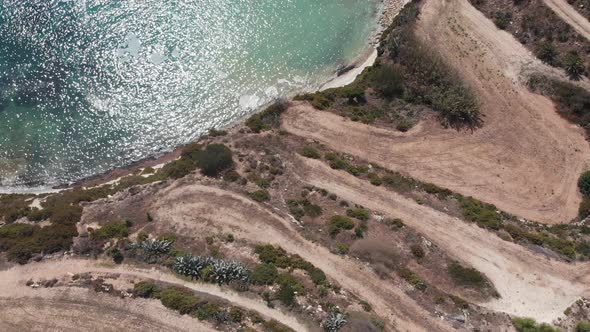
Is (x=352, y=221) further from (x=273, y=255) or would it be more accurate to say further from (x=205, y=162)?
(x=205, y=162)

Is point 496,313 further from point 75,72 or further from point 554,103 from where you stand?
point 75,72

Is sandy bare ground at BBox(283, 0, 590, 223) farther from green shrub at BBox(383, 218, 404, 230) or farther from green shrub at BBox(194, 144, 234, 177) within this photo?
green shrub at BBox(194, 144, 234, 177)

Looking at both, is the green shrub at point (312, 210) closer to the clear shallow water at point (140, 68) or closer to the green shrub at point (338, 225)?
the green shrub at point (338, 225)

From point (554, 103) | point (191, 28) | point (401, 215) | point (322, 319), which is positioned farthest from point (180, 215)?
point (554, 103)

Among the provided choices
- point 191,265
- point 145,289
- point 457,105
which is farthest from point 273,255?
point 457,105

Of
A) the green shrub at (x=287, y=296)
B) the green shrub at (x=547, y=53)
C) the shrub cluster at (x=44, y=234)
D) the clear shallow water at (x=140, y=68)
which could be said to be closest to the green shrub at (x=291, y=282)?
the green shrub at (x=287, y=296)
